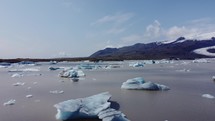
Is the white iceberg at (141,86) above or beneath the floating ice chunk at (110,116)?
above

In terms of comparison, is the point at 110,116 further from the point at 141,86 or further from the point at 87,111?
the point at 141,86

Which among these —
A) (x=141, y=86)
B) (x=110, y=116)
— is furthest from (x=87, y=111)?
(x=141, y=86)

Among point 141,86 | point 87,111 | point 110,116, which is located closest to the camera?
point 110,116

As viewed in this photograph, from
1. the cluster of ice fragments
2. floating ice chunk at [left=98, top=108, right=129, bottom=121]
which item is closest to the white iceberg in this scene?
the cluster of ice fragments

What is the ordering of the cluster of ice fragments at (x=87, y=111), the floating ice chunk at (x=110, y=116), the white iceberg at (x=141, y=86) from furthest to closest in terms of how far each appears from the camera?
the white iceberg at (x=141, y=86)
the cluster of ice fragments at (x=87, y=111)
the floating ice chunk at (x=110, y=116)

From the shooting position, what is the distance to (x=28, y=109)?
6.18 meters

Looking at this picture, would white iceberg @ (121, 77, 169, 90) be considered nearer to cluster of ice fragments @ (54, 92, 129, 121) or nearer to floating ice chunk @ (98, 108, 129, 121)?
cluster of ice fragments @ (54, 92, 129, 121)

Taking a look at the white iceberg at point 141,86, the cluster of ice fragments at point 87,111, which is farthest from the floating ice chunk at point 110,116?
the white iceberg at point 141,86

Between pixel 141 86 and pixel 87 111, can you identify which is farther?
pixel 141 86

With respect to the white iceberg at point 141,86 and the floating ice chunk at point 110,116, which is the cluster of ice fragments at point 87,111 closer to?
the floating ice chunk at point 110,116

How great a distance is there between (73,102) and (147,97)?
110 inches

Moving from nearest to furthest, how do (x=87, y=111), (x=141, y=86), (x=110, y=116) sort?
(x=110, y=116) < (x=87, y=111) < (x=141, y=86)

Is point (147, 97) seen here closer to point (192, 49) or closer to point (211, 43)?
point (192, 49)

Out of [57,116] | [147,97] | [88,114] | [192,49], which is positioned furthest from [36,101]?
[192,49]
